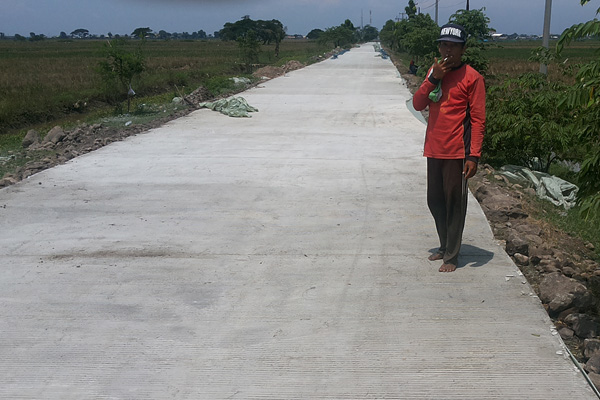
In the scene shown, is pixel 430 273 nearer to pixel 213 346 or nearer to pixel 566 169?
pixel 213 346

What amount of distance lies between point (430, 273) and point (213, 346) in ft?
6.06

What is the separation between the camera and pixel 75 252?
5254 mm

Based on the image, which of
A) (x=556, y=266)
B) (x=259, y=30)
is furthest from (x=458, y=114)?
(x=259, y=30)

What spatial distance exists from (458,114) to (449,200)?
0.62m

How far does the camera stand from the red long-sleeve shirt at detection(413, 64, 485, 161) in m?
4.48

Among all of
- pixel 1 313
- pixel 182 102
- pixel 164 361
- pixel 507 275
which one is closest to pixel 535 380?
pixel 507 275

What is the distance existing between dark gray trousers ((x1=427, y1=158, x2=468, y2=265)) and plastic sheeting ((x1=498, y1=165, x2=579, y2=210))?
367 cm

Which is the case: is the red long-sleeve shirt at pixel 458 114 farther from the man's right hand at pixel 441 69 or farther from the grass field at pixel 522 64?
the grass field at pixel 522 64

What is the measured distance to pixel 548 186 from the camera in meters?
8.24

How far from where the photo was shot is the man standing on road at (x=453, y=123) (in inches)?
174

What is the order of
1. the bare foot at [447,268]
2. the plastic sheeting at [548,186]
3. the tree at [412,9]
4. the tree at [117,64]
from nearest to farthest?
1. the bare foot at [447,268]
2. the plastic sheeting at [548,186]
3. the tree at [117,64]
4. the tree at [412,9]

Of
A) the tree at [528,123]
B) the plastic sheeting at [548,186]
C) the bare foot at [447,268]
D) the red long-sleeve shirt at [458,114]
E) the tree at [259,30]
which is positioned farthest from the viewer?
the tree at [259,30]

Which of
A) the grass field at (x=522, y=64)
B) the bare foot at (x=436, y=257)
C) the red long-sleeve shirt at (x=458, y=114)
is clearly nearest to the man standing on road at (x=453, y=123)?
the red long-sleeve shirt at (x=458, y=114)

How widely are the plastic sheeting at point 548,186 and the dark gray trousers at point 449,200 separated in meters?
3.67
